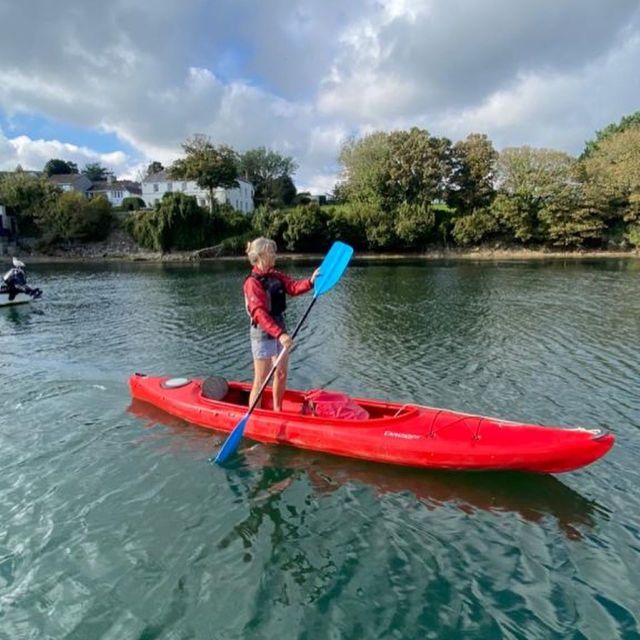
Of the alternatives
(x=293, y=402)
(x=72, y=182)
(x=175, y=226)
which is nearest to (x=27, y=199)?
(x=72, y=182)

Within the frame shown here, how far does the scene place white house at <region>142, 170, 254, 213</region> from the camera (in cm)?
7879

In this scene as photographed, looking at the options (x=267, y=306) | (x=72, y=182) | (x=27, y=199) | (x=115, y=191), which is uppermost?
(x=72, y=182)

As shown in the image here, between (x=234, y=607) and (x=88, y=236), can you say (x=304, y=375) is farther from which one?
(x=88, y=236)

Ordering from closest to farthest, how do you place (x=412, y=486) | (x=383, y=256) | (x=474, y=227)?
(x=412, y=486), (x=474, y=227), (x=383, y=256)

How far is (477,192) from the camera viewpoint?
6188 centimetres

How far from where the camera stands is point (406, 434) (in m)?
7.38

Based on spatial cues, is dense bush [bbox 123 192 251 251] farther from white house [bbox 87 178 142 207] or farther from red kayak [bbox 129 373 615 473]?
red kayak [bbox 129 373 615 473]

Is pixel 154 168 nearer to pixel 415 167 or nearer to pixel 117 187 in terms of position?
pixel 117 187

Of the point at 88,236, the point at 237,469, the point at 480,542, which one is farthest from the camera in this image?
the point at 88,236

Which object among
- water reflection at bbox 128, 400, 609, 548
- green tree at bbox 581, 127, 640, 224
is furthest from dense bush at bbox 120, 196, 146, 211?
water reflection at bbox 128, 400, 609, 548

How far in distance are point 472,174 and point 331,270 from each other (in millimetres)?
59511

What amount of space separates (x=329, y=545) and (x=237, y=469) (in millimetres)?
2303

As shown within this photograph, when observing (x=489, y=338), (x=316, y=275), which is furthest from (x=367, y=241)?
(x=316, y=275)

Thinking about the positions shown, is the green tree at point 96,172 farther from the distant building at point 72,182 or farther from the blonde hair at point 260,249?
the blonde hair at point 260,249
